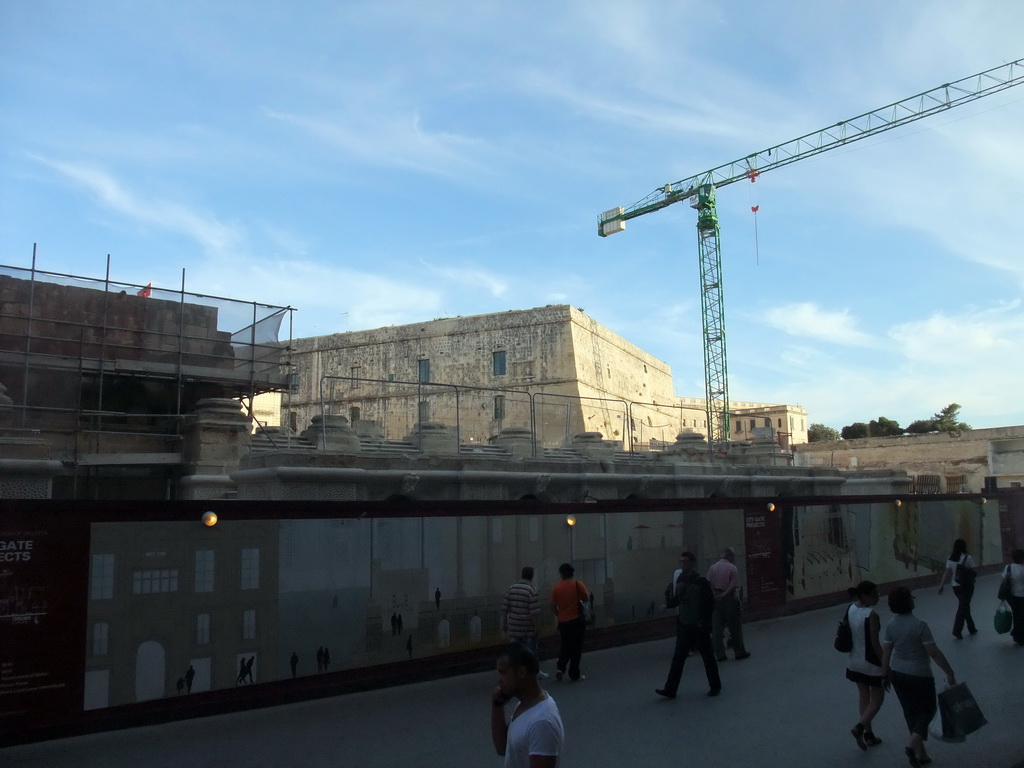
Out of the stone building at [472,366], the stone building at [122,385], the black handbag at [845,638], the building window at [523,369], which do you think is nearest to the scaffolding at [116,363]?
the stone building at [122,385]

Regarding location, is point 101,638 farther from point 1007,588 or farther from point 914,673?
point 1007,588

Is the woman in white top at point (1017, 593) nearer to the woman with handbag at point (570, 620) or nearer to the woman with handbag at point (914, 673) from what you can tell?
the woman with handbag at point (914, 673)

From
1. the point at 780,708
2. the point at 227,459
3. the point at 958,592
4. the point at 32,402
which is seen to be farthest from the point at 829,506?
the point at 32,402

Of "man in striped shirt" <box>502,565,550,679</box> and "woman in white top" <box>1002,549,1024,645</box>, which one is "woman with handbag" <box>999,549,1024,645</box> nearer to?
"woman in white top" <box>1002,549,1024,645</box>

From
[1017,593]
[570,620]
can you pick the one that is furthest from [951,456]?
[570,620]

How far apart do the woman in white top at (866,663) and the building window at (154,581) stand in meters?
5.71

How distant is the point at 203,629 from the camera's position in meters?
7.35

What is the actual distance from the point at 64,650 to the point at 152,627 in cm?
68

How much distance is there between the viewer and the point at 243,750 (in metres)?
6.43

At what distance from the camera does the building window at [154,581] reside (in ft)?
23.2

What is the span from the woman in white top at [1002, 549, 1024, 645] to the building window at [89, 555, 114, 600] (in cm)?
997

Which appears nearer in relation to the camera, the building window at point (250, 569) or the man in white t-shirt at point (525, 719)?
the man in white t-shirt at point (525, 719)

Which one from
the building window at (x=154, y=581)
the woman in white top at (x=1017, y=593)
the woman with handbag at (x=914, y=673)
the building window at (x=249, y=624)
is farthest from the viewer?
the woman in white top at (x=1017, y=593)

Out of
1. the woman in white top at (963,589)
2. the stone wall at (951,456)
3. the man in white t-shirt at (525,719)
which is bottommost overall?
the woman in white top at (963,589)
